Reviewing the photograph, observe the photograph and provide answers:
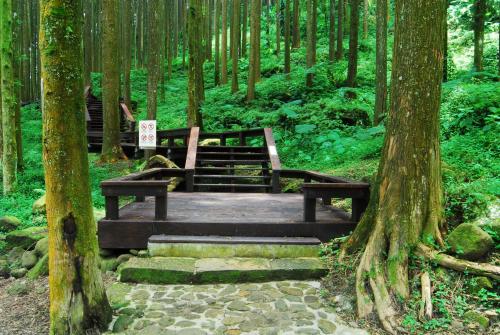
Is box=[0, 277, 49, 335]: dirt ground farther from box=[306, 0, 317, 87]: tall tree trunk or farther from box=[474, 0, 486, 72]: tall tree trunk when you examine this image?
box=[306, 0, 317, 87]: tall tree trunk

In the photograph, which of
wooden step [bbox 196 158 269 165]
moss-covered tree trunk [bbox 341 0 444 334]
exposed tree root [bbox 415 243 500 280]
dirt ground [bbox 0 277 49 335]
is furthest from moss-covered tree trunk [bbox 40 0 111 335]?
wooden step [bbox 196 158 269 165]

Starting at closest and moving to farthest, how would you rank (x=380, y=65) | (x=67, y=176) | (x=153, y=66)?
(x=67, y=176), (x=153, y=66), (x=380, y=65)

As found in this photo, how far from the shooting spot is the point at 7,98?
9836 millimetres

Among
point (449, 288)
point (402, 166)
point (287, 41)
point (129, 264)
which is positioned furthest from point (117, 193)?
point (287, 41)

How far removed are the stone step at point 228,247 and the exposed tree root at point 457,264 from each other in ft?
4.68

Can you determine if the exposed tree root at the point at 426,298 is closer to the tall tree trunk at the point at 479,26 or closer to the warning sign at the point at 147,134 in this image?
the warning sign at the point at 147,134

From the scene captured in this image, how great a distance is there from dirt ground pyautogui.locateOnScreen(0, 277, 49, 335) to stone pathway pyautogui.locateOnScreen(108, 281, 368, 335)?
73cm

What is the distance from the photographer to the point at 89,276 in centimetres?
362

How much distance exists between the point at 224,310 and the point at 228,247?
116cm

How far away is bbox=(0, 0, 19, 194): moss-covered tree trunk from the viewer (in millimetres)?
9805

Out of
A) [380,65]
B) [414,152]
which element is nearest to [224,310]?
[414,152]

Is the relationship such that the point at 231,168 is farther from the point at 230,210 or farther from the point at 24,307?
the point at 24,307

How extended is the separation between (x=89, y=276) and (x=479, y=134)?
7570mm

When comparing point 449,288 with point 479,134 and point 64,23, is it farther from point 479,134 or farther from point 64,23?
point 479,134
